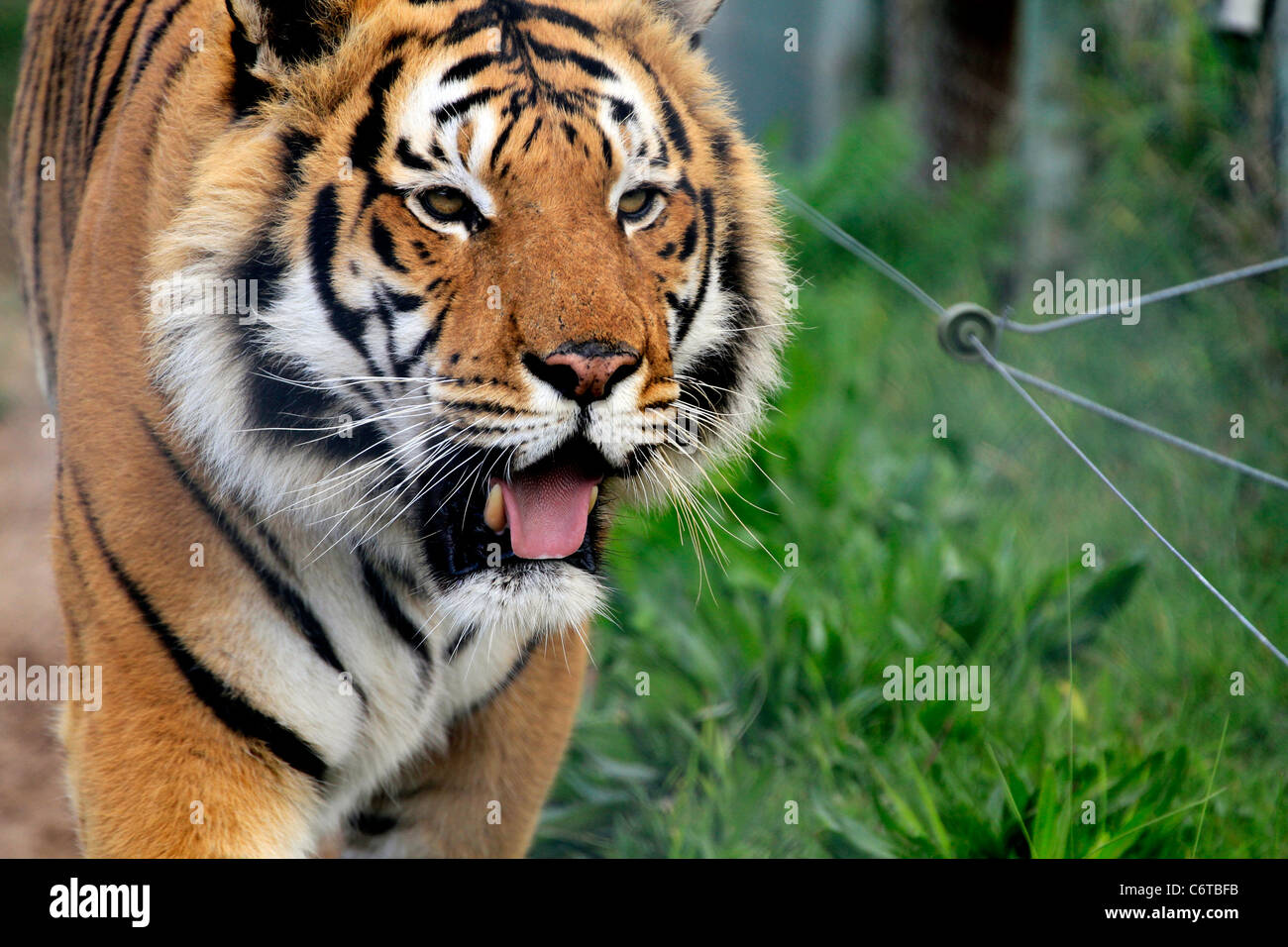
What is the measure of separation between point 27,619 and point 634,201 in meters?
3.28

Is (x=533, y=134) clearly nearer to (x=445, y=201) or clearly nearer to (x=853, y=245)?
(x=445, y=201)

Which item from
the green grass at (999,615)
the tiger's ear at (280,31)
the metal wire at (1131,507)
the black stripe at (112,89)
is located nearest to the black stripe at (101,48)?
the black stripe at (112,89)

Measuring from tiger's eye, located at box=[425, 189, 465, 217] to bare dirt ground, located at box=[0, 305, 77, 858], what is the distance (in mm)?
1068

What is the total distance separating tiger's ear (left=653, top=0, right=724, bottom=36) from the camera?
205 cm

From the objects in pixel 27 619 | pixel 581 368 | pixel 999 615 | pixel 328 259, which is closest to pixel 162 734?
pixel 328 259

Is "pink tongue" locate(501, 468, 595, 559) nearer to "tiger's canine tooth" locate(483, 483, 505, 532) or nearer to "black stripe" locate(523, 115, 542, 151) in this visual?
"tiger's canine tooth" locate(483, 483, 505, 532)

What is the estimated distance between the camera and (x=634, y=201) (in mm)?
1828

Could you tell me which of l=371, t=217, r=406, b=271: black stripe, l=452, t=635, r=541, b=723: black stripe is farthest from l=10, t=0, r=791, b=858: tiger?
l=452, t=635, r=541, b=723: black stripe

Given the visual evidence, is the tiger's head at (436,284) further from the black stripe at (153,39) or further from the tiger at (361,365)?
the black stripe at (153,39)

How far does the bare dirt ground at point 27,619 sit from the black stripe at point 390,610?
0.62m

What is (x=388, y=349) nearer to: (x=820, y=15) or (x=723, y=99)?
(x=723, y=99)

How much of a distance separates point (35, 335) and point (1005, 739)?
2461 millimetres

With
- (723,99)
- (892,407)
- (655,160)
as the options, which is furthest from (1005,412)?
(655,160)

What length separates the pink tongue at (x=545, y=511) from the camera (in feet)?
5.82
